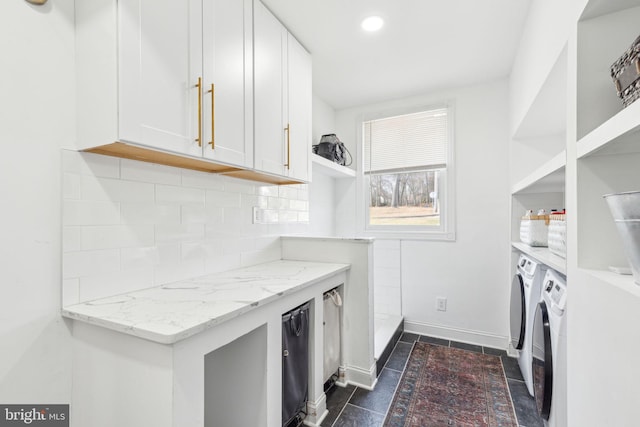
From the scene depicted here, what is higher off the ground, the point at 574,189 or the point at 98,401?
the point at 574,189

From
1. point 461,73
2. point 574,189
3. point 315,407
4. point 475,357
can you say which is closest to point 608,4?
point 574,189

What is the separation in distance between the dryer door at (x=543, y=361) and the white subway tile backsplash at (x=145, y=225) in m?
1.78

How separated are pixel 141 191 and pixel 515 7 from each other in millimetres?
2479

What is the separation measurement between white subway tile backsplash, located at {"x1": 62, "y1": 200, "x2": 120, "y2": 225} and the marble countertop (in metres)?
0.34

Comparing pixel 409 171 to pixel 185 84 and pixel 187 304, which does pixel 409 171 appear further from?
pixel 187 304

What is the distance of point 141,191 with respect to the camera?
144 centimetres

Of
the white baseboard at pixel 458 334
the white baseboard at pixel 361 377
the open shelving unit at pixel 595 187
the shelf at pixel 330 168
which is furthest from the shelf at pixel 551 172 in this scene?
the white baseboard at pixel 361 377

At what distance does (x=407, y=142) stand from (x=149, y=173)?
8.46ft

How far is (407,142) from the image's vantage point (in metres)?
3.21

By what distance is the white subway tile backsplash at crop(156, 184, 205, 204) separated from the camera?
5.05ft

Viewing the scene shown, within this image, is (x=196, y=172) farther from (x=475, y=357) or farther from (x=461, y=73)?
(x=475, y=357)

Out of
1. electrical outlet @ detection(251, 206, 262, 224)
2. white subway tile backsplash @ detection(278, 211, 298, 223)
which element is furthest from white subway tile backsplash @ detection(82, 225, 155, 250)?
white subway tile backsplash @ detection(278, 211, 298, 223)

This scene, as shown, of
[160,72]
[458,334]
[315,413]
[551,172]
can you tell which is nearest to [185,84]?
[160,72]

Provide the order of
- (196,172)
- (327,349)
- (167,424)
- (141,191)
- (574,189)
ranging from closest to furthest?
1. (167,424)
2. (574,189)
3. (141,191)
4. (196,172)
5. (327,349)
